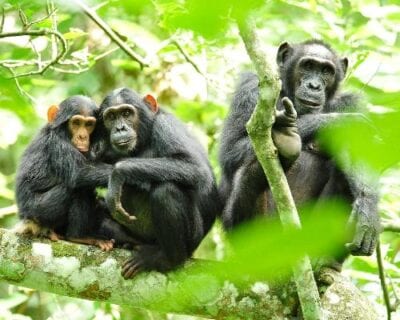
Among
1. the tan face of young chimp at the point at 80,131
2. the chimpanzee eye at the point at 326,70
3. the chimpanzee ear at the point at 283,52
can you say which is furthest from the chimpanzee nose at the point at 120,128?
the chimpanzee eye at the point at 326,70

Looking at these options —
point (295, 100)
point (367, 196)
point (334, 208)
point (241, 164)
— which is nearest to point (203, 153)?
point (241, 164)

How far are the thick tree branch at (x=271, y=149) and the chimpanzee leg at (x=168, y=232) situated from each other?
1.35 meters

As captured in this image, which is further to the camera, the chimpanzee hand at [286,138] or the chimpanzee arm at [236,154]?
the chimpanzee arm at [236,154]

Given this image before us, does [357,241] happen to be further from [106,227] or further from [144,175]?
[106,227]

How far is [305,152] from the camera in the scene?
186 inches

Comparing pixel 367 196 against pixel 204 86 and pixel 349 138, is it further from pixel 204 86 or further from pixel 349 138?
pixel 204 86

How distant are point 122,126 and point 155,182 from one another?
2.34ft

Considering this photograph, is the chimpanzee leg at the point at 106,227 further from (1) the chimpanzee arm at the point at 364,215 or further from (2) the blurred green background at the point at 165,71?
(1) the chimpanzee arm at the point at 364,215

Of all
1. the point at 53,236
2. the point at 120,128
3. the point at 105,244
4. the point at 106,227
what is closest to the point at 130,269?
the point at 105,244

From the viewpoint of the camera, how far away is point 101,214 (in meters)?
4.84

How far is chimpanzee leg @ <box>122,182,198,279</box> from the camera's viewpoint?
4.10 metres

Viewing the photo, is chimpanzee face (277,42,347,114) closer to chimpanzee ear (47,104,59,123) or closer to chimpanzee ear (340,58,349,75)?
chimpanzee ear (340,58,349,75)

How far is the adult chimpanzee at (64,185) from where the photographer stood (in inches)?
179

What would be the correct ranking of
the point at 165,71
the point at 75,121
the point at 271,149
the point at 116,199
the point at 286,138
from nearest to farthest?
the point at 271,149 → the point at 286,138 → the point at 116,199 → the point at 75,121 → the point at 165,71
